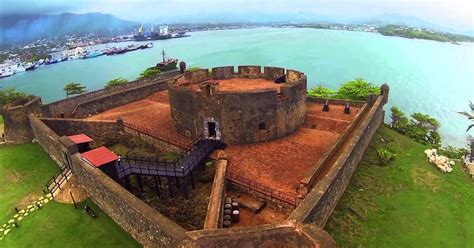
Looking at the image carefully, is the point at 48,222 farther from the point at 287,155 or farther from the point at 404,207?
the point at 404,207

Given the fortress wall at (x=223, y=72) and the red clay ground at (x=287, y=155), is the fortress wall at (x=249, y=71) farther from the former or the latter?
the red clay ground at (x=287, y=155)

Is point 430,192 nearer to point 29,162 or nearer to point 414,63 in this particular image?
point 29,162

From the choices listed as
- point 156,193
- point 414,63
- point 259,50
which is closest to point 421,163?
point 156,193

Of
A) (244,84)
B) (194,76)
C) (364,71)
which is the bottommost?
(364,71)

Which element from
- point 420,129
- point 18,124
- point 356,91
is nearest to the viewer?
point 18,124

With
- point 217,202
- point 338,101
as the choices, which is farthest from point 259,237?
point 338,101

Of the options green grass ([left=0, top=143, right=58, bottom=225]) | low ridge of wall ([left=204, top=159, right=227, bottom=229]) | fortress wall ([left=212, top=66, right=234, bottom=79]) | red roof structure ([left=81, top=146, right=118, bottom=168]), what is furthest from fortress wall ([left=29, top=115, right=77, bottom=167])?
fortress wall ([left=212, top=66, right=234, bottom=79])

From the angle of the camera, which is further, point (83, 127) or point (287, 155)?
point (83, 127)
